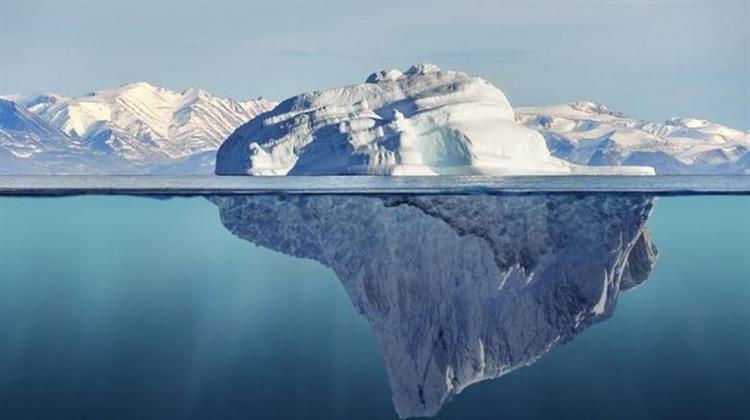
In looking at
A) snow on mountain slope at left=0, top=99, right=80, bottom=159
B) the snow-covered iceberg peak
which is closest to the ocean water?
the snow-covered iceberg peak

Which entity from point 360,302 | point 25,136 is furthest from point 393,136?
point 25,136

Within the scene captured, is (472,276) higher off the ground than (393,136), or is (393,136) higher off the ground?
(472,276)

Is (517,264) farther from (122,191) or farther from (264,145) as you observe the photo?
(264,145)

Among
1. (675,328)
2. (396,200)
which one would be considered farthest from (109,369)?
(675,328)

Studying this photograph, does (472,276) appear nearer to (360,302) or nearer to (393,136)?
(360,302)

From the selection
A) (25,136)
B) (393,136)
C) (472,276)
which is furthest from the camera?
(25,136)

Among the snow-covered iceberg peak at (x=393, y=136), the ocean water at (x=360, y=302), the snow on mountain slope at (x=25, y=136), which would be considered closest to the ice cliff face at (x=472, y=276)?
the ocean water at (x=360, y=302)
